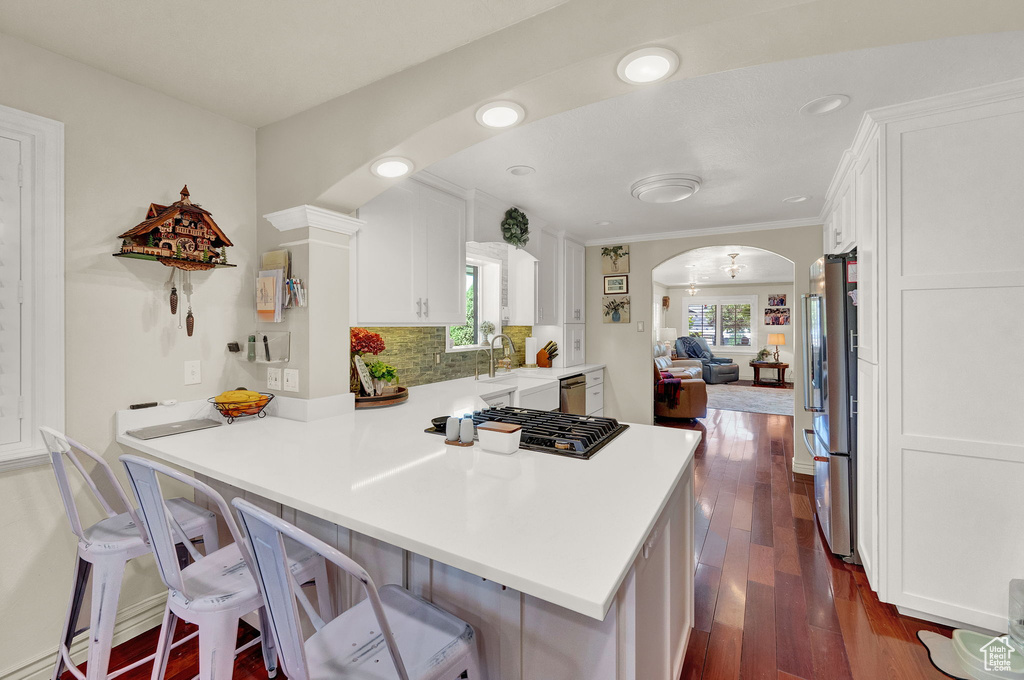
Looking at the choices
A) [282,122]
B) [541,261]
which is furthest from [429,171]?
[541,261]

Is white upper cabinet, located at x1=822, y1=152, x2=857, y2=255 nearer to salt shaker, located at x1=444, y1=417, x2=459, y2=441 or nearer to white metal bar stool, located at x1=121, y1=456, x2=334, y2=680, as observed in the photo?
salt shaker, located at x1=444, y1=417, x2=459, y2=441

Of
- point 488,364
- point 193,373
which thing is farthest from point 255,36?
point 488,364

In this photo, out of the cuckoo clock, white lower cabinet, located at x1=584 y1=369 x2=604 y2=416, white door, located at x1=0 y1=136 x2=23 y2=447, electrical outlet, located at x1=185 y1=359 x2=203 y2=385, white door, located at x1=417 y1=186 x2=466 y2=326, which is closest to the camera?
white door, located at x1=0 y1=136 x2=23 y2=447

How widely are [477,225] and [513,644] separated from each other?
275 cm

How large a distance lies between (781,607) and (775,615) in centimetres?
8

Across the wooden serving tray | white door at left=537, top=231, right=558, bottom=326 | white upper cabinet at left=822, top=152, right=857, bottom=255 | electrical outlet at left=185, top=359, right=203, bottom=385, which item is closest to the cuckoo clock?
electrical outlet at left=185, top=359, right=203, bottom=385

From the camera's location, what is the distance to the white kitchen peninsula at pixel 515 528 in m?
0.88

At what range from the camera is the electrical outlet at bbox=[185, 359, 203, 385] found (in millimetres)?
2031

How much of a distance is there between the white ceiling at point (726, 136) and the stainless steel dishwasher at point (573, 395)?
1538 mm

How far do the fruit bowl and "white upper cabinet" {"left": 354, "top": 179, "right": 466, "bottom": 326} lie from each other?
2.07 feet

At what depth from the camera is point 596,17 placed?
1322 millimetres

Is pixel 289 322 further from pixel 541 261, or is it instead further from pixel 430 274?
pixel 541 261

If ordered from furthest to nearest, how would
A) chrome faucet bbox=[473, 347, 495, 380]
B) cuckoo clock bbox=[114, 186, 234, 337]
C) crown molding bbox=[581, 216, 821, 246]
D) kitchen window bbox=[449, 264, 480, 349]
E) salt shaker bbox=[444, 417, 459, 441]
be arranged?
crown molding bbox=[581, 216, 821, 246], kitchen window bbox=[449, 264, 480, 349], chrome faucet bbox=[473, 347, 495, 380], cuckoo clock bbox=[114, 186, 234, 337], salt shaker bbox=[444, 417, 459, 441]

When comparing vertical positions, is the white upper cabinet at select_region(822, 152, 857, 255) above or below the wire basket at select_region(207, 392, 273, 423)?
above
